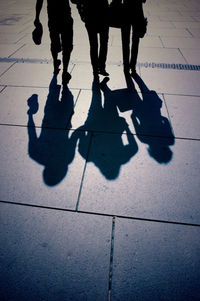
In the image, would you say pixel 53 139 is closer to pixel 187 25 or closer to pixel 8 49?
pixel 8 49

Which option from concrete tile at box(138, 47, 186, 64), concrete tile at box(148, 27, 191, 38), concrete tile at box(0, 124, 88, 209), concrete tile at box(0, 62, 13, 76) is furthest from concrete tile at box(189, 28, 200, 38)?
concrete tile at box(0, 124, 88, 209)

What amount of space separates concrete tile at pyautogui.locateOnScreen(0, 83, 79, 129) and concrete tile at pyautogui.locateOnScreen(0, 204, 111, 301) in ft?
4.70

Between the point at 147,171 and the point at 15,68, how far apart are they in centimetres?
374

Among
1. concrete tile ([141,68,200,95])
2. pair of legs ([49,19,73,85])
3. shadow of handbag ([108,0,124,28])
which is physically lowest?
concrete tile ([141,68,200,95])

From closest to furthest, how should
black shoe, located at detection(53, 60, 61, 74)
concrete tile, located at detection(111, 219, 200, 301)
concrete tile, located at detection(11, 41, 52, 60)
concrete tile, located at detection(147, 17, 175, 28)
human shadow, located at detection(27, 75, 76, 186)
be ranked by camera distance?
concrete tile, located at detection(111, 219, 200, 301)
human shadow, located at detection(27, 75, 76, 186)
black shoe, located at detection(53, 60, 61, 74)
concrete tile, located at detection(11, 41, 52, 60)
concrete tile, located at detection(147, 17, 175, 28)

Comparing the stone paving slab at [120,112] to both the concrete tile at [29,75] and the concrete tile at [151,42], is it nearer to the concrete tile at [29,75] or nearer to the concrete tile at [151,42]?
the concrete tile at [29,75]

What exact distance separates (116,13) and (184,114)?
6.19 feet

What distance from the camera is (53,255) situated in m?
1.62

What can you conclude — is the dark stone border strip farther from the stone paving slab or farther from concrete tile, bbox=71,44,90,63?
the stone paving slab

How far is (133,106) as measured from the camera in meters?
3.19

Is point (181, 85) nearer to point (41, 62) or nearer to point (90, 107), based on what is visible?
point (90, 107)

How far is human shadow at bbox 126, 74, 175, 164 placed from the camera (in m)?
2.44

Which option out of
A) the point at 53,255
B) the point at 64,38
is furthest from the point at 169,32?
the point at 53,255

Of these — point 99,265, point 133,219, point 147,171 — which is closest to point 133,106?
point 147,171
